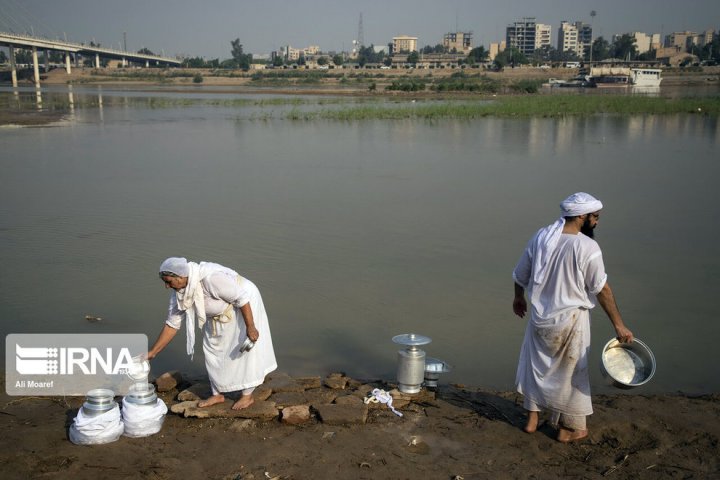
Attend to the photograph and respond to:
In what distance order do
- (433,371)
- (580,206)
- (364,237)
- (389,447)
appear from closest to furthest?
(580,206), (389,447), (433,371), (364,237)

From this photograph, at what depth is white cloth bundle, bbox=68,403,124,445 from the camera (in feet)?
11.0

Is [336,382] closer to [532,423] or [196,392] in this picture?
[196,392]

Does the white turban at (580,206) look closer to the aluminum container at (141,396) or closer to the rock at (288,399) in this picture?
the rock at (288,399)

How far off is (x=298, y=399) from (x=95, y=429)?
1.10 meters

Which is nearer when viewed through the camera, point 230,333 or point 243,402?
point 230,333

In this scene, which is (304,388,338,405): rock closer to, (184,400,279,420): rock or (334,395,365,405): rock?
(334,395,365,405): rock

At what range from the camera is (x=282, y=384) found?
418cm

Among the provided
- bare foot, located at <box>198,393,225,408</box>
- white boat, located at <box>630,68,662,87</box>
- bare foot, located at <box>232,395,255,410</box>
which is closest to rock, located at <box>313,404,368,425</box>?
bare foot, located at <box>232,395,255,410</box>

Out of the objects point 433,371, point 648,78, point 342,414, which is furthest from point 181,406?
point 648,78

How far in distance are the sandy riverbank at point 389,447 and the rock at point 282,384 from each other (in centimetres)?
39

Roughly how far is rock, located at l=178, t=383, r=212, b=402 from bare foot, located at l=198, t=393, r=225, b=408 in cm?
15

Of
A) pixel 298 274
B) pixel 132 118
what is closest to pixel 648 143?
pixel 298 274

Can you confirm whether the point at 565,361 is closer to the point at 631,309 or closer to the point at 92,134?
the point at 631,309

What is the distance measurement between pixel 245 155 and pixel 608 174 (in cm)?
778
